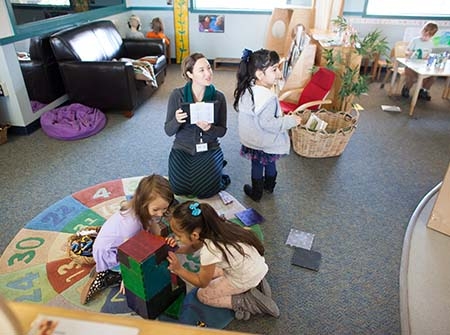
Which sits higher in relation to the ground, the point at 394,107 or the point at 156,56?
the point at 156,56

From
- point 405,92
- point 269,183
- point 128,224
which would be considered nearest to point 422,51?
point 405,92

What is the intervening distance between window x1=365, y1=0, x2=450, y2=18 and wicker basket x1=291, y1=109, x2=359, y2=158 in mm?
3106

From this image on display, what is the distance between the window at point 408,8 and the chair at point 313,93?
9.81 feet

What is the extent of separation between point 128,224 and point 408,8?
19.1ft

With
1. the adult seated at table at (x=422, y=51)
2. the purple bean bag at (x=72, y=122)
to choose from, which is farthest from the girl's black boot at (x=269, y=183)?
the adult seated at table at (x=422, y=51)

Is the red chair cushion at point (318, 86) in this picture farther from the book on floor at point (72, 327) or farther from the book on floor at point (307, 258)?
the book on floor at point (72, 327)

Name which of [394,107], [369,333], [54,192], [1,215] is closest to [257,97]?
[369,333]

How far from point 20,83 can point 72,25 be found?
4.31ft

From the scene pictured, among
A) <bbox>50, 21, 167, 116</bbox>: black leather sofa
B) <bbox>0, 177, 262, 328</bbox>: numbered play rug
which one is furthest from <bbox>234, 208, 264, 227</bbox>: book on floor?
<bbox>50, 21, 167, 116</bbox>: black leather sofa

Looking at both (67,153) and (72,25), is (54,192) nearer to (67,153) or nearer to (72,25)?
(67,153)

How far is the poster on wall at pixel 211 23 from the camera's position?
5.84m

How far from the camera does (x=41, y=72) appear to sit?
3791mm

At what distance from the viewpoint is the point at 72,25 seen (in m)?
4.38

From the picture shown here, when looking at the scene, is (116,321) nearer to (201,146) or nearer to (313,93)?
(201,146)
